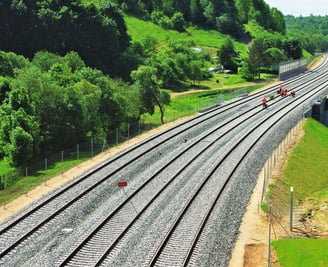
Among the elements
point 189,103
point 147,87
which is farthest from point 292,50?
point 147,87

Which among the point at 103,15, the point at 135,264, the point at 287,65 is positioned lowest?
the point at 135,264

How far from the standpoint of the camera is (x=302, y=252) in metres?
30.0

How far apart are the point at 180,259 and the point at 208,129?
36316 mm

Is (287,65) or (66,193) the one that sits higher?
(287,65)

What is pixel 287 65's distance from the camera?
12825cm

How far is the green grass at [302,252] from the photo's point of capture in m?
28.8

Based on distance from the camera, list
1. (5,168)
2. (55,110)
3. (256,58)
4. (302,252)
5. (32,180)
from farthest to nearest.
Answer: (256,58) < (55,110) < (5,168) < (32,180) < (302,252)

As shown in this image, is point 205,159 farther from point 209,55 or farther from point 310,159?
point 209,55

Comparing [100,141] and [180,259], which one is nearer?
[180,259]

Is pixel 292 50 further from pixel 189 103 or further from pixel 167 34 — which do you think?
pixel 189 103

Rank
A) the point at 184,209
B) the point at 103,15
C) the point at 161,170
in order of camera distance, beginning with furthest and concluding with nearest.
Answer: the point at 103,15 < the point at 161,170 < the point at 184,209

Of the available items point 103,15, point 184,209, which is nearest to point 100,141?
point 184,209

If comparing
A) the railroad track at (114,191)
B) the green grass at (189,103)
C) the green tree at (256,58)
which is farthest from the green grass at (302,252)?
the green tree at (256,58)

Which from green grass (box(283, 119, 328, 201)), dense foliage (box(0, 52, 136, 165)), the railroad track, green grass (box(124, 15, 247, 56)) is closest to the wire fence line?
dense foliage (box(0, 52, 136, 165))
